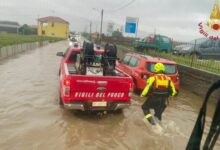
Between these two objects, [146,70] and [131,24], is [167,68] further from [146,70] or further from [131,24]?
[131,24]

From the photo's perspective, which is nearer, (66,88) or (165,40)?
(66,88)

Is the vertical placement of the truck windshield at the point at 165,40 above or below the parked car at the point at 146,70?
above

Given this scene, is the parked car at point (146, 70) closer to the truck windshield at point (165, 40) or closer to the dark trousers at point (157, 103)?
the dark trousers at point (157, 103)

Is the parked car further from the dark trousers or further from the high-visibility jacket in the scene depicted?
the high-visibility jacket

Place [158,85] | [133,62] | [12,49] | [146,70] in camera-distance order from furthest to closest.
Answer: [12,49]
[133,62]
[146,70]
[158,85]

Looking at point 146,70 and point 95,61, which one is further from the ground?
point 95,61

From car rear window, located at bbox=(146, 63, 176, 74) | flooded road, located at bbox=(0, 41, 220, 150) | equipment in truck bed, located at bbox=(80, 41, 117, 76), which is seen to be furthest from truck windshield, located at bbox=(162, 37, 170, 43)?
equipment in truck bed, located at bbox=(80, 41, 117, 76)

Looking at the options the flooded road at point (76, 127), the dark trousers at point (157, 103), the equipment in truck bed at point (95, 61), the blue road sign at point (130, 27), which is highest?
the blue road sign at point (130, 27)

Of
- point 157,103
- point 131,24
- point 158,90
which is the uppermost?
point 131,24

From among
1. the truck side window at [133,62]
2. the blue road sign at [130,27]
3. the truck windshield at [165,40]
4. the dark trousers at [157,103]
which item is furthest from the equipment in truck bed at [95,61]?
the truck windshield at [165,40]

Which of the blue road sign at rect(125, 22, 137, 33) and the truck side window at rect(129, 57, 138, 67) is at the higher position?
the blue road sign at rect(125, 22, 137, 33)

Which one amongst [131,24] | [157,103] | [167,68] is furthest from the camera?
[131,24]

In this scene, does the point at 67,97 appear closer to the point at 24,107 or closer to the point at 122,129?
the point at 122,129

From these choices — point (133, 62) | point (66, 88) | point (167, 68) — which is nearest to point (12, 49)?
point (133, 62)
